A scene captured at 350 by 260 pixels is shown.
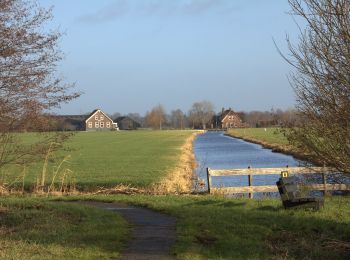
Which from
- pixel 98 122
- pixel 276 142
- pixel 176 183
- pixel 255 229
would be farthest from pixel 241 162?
pixel 98 122

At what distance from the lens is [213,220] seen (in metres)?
12.8

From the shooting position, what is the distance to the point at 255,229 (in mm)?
11992

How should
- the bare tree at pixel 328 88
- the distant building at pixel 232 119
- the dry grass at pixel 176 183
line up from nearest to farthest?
the bare tree at pixel 328 88 → the dry grass at pixel 176 183 → the distant building at pixel 232 119

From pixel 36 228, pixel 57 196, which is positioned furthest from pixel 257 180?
pixel 36 228

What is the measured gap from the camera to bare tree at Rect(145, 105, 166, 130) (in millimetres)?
194000

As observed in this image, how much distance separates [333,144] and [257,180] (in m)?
17.8

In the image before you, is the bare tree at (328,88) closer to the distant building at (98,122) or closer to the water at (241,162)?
the water at (241,162)

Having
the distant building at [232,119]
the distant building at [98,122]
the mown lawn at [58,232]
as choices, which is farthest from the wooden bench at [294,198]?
the distant building at [98,122]

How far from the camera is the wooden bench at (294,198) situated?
1419 centimetres

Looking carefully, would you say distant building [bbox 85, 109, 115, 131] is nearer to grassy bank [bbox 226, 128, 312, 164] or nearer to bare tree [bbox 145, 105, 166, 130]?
bare tree [bbox 145, 105, 166, 130]

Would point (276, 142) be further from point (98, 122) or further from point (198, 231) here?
point (98, 122)

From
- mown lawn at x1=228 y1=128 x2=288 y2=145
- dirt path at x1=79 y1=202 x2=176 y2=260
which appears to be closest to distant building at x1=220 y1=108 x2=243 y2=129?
mown lawn at x1=228 y1=128 x2=288 y2=145

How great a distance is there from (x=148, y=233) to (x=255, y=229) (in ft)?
8.05

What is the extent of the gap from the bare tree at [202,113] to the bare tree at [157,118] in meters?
10.9
